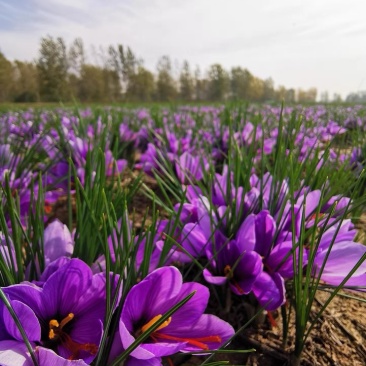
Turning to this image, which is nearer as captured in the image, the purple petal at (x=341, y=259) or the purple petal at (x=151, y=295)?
the purple petal at (x=151, y=295)

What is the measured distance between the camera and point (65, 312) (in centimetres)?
50

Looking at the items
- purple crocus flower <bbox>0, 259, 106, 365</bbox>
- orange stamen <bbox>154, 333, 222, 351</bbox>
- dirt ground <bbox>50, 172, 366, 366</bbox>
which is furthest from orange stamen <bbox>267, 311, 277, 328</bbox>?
purple crocus flower <bbox>0, 259, 106, 365</bbox>

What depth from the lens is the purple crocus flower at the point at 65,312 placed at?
1.43 feet

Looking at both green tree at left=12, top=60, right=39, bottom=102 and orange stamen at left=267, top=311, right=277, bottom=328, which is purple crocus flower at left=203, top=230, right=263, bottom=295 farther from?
green tree at left=12, top=60, right=39, bottom=102

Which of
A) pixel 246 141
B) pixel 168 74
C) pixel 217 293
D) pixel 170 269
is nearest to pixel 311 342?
pixel 217 293

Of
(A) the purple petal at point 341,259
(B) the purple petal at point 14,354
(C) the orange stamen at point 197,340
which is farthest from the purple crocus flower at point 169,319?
(A) the purple petal at point 341,259

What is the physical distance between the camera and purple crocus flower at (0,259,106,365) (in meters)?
0.44

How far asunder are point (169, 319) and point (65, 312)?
0.51ft

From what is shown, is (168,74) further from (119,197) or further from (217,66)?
(119,197)

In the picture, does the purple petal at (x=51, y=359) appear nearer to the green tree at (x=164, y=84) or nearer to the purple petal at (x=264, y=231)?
the purple petal at (x=264, y=231)

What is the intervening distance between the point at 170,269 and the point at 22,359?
0.70 ft

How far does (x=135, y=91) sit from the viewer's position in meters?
37.2

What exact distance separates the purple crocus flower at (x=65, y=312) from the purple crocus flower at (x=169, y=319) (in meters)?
0.05

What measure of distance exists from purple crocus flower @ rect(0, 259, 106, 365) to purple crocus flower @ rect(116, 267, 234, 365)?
5cm
